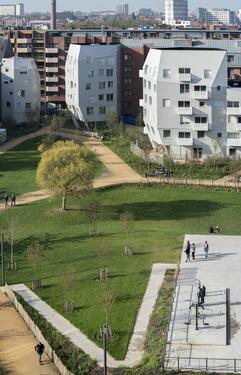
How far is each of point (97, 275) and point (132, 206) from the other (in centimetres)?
1324

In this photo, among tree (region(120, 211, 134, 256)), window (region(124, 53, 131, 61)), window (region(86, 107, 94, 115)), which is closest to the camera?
tree (region(120, 211, 134, 256))

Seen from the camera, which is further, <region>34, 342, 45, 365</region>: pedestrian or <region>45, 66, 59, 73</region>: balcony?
<region>45, 66, 59, 73</region>: balcony

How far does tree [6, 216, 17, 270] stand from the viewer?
37.4 meters

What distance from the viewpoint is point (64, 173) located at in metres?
46.0

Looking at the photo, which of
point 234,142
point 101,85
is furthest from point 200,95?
point 101,85

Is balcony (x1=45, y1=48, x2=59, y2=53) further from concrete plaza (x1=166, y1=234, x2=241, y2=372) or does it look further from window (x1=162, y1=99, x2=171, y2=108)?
concrete plaza (x1=166, y1=234, x2=241, y2=372)

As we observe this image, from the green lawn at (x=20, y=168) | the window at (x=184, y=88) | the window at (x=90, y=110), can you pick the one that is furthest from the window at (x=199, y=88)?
the window at (x=90, y=110)

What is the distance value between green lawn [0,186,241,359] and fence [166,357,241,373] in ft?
8.06

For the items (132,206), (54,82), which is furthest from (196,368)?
(54,82)

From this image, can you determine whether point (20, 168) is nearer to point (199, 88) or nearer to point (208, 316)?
point (199, 88)

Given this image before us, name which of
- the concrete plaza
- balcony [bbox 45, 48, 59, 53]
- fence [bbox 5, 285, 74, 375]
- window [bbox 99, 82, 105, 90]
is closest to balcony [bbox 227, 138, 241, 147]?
the concrete plaza

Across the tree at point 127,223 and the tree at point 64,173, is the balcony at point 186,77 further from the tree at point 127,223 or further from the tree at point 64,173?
the tree at point 127,223

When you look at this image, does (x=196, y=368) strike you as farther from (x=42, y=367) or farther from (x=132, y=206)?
(x=132, y=206)

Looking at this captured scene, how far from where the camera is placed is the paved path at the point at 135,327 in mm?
26875
